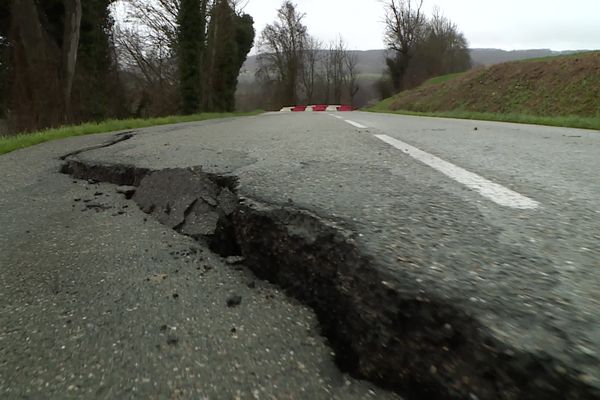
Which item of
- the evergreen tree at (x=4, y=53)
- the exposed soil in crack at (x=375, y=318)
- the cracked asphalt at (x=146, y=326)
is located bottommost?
the cracked asphalt at (x=146, y=326)

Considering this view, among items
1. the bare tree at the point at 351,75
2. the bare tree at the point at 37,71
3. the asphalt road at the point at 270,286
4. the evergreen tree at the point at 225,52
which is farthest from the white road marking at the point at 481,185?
the bare tree at the point at 351,75

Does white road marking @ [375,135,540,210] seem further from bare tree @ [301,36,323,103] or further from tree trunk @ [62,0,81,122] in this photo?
bare tree @ [301,36,323,103]

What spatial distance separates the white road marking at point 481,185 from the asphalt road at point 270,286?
0.05 feet

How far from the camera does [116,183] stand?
10.1 feet

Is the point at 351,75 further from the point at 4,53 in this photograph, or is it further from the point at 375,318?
the point at 375,318

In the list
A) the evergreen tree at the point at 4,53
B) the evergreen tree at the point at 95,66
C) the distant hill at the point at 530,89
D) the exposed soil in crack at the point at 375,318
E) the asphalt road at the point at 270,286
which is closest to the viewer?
the exposed soil in crack at the point at 375,318

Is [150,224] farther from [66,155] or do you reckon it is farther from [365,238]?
[66,155]

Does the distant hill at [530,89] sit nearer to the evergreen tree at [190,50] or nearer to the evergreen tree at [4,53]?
the evergreen tree at [190,50]

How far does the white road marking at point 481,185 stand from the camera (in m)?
1.82

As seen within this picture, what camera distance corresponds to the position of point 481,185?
216 cm

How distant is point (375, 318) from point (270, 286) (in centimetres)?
52

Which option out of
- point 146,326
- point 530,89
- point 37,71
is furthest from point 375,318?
point 530,89

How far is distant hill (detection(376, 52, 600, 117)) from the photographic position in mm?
14367

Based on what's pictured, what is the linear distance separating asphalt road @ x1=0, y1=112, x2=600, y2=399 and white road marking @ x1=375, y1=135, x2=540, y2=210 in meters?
0.01
